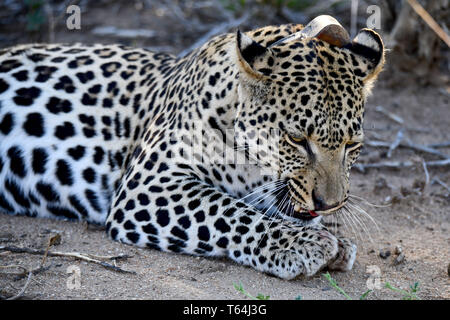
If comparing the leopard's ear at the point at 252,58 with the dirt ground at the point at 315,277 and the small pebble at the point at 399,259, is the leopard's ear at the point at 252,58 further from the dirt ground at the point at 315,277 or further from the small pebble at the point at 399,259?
the small pebble at the point at 399,259

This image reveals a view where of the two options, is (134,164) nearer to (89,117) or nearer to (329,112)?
(89,117)

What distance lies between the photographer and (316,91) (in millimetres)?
5008

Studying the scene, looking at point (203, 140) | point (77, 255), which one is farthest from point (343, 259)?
point (77, 255)

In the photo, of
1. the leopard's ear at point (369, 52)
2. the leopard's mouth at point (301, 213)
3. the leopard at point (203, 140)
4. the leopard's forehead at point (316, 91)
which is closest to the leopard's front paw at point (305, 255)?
the leopard at point (203, 140)

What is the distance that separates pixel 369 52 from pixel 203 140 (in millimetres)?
1616

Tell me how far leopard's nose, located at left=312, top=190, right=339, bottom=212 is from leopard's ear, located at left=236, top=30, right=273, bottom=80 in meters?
1.03

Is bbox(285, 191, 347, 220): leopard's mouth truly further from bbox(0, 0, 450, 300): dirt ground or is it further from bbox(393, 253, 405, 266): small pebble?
bbox(393, 253, 405, 266): small pebble

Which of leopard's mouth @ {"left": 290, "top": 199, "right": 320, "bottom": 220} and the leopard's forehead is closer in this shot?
the leopard's forehead

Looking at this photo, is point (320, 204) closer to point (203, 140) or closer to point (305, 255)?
point (305, 255)

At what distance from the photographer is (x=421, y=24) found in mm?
9375

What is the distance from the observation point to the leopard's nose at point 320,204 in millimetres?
4918

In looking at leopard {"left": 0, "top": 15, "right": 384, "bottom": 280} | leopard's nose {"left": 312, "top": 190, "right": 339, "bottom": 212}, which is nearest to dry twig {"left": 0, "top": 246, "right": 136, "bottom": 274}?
leopard {"left": 0, "top": 15, "right": 384, "bottom": 280}

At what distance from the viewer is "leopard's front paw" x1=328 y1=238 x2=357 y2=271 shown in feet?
17.5

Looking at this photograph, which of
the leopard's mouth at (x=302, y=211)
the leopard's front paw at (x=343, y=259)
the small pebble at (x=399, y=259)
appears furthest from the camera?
the small pebble at (x=399, y=259)
